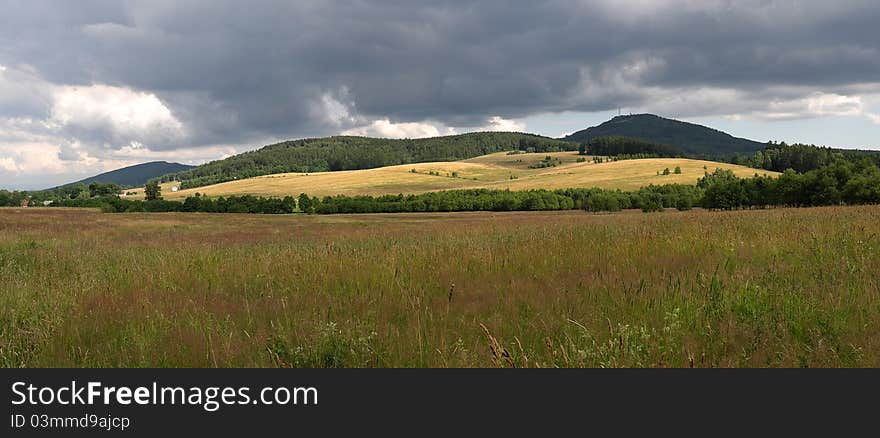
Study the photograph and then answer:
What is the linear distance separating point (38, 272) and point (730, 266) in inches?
498

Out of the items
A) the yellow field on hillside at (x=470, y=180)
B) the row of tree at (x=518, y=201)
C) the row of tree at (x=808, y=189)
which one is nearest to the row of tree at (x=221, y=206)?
the row of tree at (x=518, y=201)

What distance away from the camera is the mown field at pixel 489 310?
4316 millimetres

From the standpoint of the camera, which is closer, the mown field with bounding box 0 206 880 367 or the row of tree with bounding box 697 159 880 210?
the mown field with bounding box 0 206 880 367

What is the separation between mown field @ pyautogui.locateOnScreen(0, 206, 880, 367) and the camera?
14.2 feet

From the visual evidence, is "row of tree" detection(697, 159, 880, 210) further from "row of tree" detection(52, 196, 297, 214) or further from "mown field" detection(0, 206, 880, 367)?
"row of tree" detection(52, 196, 297, 214)

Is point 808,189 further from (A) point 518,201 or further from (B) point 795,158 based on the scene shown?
(B) point 795,158

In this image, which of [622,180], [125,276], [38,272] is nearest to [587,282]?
[125,276]

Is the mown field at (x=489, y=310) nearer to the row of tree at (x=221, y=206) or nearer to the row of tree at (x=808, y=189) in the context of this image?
the row of tree at (x=808, y=189)

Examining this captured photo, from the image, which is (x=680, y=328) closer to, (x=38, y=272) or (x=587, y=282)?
(x=587, y=282)

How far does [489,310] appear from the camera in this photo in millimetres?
5664

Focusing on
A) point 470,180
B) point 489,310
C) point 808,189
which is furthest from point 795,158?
point 489,310

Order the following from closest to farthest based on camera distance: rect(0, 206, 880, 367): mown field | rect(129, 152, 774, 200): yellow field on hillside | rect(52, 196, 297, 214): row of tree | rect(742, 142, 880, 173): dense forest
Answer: rect(0, 206, 880, 367): mown field, rect(52, 196, 297, 214): row of tree, rect(129, 152, 774, 200): yellow field on hillside, rect(742, 142, 880, 173): dense forest

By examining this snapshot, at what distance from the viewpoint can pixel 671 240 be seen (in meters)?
9.45

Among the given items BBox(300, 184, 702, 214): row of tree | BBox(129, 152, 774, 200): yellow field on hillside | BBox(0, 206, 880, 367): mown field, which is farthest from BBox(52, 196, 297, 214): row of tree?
BBox(0, 206, 880, 367): mown field
